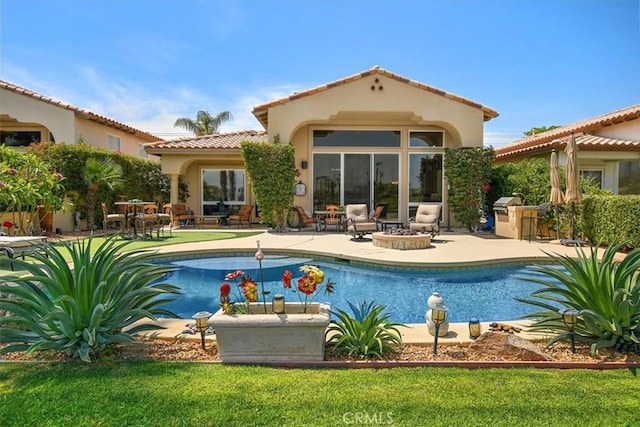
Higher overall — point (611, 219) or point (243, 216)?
point (611, 219)

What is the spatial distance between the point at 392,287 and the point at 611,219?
6.88 metres

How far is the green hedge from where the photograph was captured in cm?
951

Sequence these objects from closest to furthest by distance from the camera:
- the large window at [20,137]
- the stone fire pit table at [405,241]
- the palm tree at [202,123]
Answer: the stone fire pit table at [405,241] → the large window at [20,137] → the palm tree at [202,123]

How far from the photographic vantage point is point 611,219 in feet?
33.9

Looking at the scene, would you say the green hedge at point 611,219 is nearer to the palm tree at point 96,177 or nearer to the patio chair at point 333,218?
the patio chair at point 333,218

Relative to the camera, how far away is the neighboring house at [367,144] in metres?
→ 15.6

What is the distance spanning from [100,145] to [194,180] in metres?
5.77

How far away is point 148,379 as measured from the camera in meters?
3.17

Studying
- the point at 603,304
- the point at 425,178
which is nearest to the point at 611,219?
the point at 425,178

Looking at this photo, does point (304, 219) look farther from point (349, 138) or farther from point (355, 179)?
point (349, 138)

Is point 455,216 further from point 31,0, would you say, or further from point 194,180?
point 31,0

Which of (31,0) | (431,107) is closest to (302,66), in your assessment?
(431,107)

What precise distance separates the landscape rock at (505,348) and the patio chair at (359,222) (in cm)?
893

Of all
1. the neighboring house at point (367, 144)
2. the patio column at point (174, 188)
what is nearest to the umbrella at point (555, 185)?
the neighboring house at point (367, 144)
